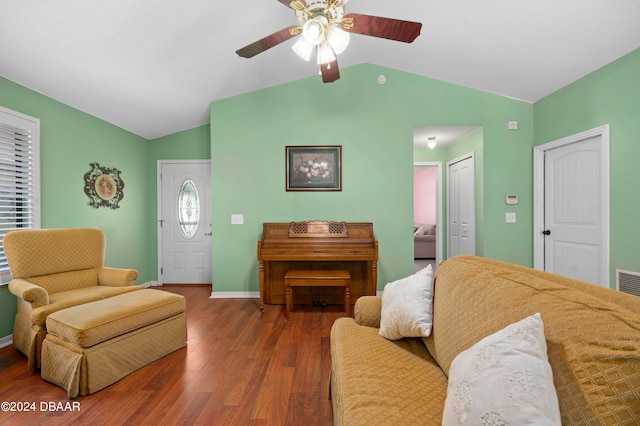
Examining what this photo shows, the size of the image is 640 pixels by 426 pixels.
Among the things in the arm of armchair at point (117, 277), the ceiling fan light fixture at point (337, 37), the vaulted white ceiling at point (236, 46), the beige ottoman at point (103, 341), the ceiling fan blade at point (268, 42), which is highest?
the vaulted white ceiling at point (236, 46)

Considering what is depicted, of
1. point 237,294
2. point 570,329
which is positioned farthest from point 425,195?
point 570,329

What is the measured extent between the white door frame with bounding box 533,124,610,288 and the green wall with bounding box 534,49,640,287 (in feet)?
0.14

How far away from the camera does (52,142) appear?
9.72 feet

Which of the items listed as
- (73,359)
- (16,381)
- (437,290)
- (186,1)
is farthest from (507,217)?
(16,381)

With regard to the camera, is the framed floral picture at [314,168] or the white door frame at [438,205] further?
the white door frame at [438,205]

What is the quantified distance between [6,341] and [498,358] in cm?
360

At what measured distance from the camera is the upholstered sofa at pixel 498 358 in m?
0.72

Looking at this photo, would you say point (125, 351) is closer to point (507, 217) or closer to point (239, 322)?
point (239, 322)

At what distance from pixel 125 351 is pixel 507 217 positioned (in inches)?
164

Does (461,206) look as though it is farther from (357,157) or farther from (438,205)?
(357,157)

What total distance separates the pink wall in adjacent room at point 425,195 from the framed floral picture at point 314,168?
4829 mm

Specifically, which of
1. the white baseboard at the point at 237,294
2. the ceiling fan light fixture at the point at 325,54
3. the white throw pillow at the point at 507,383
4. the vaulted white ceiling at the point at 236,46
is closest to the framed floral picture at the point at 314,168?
the vaulted white ceiling at the point at 236,46

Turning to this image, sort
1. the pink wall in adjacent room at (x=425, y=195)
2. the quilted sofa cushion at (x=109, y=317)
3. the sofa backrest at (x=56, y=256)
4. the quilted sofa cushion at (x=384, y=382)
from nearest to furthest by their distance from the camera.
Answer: the quilted sofa cushion at (x=384, y=382)
the quilted sofa cushion at (x=109, y=317)
the sofa backrest at (x=56, y=256)
the pink wall in adjacent room at (x=425, y=195)

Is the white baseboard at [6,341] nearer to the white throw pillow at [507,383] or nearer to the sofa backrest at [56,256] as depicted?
the sofa backrest at [56,256]
